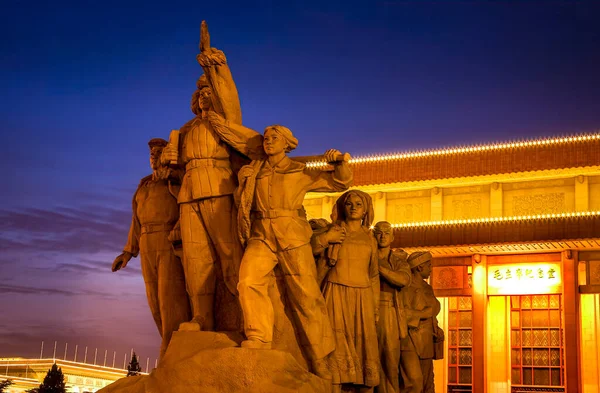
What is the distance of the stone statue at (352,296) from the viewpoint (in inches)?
356

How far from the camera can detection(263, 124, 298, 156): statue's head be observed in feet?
27.8

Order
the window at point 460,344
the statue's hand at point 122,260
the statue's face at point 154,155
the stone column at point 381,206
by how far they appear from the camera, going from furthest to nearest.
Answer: the stone column at point 381,206 < the window at point 460,344 < the statue's hand at point 122,260 < the statue's face at point 154,155

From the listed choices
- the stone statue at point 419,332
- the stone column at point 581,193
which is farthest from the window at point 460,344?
the stone statue at point 419,332

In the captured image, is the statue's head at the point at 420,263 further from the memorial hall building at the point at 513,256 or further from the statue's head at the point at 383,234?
the memorial hall building at the point at 513,256

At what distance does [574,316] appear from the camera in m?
24.7

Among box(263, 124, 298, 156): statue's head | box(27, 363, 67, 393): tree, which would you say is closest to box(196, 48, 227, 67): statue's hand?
box(263, 124, 298, 156): statue's head

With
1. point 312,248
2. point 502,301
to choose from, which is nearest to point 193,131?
point 312,248

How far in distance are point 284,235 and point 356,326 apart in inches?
62.2

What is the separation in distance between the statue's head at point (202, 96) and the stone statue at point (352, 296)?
5.92ft

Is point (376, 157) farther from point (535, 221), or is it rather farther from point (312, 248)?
point (312, 248)

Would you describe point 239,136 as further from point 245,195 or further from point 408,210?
point 408,210

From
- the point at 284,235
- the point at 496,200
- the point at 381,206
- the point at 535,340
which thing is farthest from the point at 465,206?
the point at 284,235

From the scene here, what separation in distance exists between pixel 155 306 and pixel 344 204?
2364 mm

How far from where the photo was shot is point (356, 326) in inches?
362
